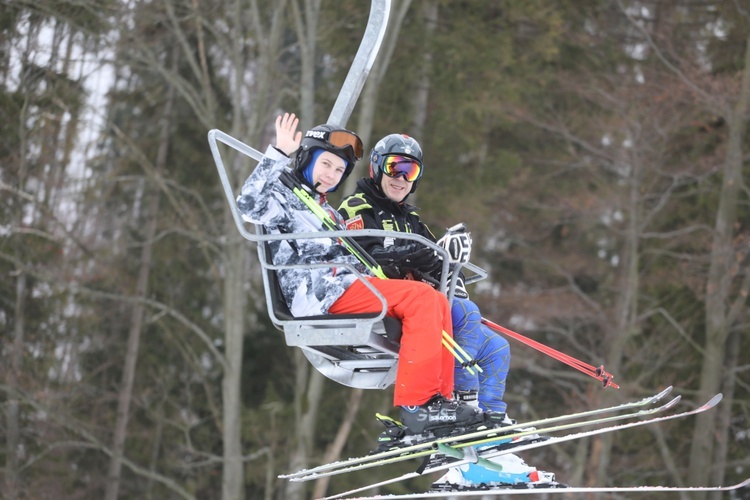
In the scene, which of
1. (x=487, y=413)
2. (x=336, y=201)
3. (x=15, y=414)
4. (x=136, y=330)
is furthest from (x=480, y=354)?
(x=136, y=330)

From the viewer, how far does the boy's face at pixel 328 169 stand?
5.71 meters

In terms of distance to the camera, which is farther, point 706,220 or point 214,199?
point 214,199

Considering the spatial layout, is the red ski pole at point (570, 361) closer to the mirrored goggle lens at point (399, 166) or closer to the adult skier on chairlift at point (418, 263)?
the adult skier on chairlift at point (418, 263)

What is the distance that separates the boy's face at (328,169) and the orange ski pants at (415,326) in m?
0.49

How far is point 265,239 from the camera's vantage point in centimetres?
530

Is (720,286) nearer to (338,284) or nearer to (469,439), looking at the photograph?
(469,439)

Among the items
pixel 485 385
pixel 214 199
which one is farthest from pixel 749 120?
pixel 485 385

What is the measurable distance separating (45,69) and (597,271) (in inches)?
345

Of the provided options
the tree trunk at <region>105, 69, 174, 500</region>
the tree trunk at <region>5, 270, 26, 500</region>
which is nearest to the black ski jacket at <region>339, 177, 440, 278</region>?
the tree trunk at <region>5, 270, 26, 500</region>

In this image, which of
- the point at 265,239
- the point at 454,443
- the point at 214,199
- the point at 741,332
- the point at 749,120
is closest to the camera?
the point at 265,239

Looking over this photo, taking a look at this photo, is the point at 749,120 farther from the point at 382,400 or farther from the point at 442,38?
the point at 382,400

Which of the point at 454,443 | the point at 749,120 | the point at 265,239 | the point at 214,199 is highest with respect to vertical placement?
the point at 749,120

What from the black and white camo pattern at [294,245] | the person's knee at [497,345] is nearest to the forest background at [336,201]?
the person's knee at [497,345]

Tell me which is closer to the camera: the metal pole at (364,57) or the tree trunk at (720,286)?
the metal pole at (364,57)
